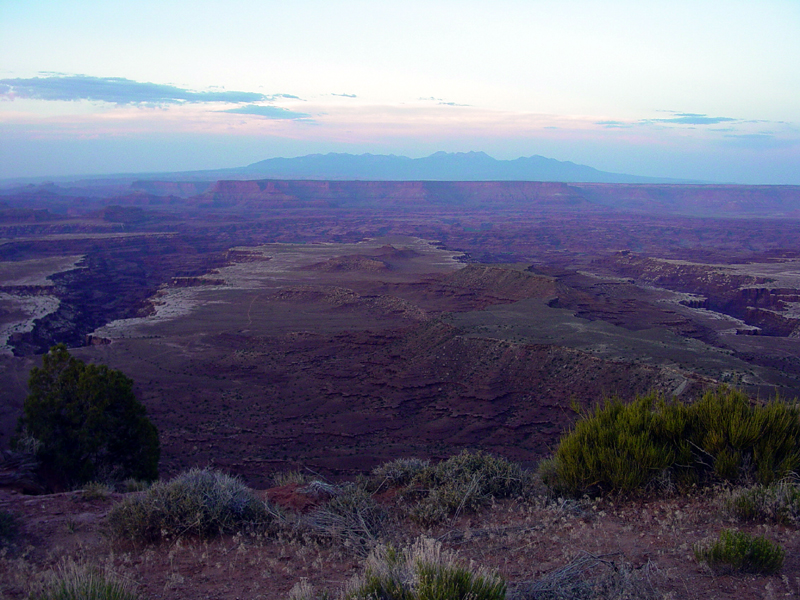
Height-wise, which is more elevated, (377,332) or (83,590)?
(83,590)

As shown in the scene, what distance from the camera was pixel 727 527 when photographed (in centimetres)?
518

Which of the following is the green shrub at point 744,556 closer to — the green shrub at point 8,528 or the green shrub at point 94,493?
the green shrub at point 8,528

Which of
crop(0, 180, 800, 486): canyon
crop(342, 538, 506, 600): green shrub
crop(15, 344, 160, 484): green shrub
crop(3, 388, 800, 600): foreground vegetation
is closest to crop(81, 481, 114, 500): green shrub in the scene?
crop(3, 388, 800, 600): foreground vegetation

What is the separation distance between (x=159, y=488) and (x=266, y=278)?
51.3m

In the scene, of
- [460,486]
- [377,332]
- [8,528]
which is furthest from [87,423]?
[377,332]

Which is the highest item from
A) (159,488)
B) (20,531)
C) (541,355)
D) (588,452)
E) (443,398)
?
(588,452)

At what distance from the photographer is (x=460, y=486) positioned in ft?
22.0

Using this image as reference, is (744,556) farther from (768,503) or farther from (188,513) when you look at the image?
(188,513)

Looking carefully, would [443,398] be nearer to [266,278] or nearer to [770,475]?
[770,475]

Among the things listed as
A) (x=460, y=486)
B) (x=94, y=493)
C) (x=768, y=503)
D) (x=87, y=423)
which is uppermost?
(x=768, y=503)

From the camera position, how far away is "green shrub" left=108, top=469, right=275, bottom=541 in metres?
5.83

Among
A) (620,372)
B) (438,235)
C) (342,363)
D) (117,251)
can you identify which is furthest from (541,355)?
(438,235)

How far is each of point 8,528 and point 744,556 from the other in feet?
24.0

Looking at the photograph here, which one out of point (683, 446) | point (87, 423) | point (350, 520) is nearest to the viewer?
point (350, 520)
